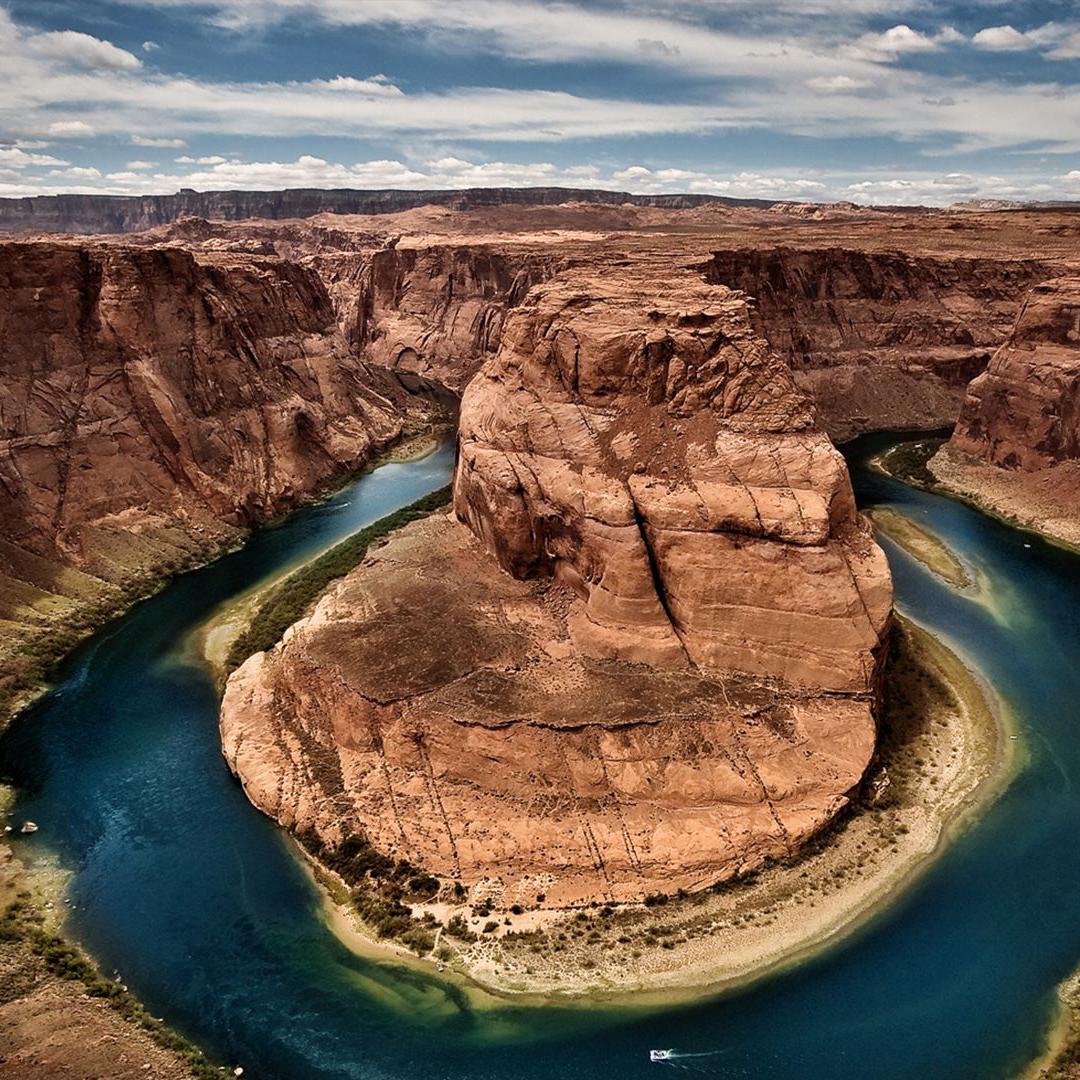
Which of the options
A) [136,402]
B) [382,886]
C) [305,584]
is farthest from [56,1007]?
[136,402]

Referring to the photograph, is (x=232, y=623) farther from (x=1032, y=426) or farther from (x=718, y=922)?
(x=1032, y=426)

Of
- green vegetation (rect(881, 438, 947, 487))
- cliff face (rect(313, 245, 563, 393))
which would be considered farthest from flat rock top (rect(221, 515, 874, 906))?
cliff face (rect(313, 245, 563, 393))

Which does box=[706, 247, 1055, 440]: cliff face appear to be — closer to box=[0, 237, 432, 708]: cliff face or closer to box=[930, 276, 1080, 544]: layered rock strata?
box=[930, 276, 1080, 544]: layered rock strata

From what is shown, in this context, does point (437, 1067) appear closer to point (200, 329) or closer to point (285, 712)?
point (285, 712)

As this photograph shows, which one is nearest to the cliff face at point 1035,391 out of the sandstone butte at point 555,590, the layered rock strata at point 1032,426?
the layered rock strata at point 1032,426

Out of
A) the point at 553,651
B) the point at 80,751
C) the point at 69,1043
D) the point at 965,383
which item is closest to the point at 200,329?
the point at 80,751

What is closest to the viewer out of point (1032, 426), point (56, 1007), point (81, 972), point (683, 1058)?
point (683, 1058)
